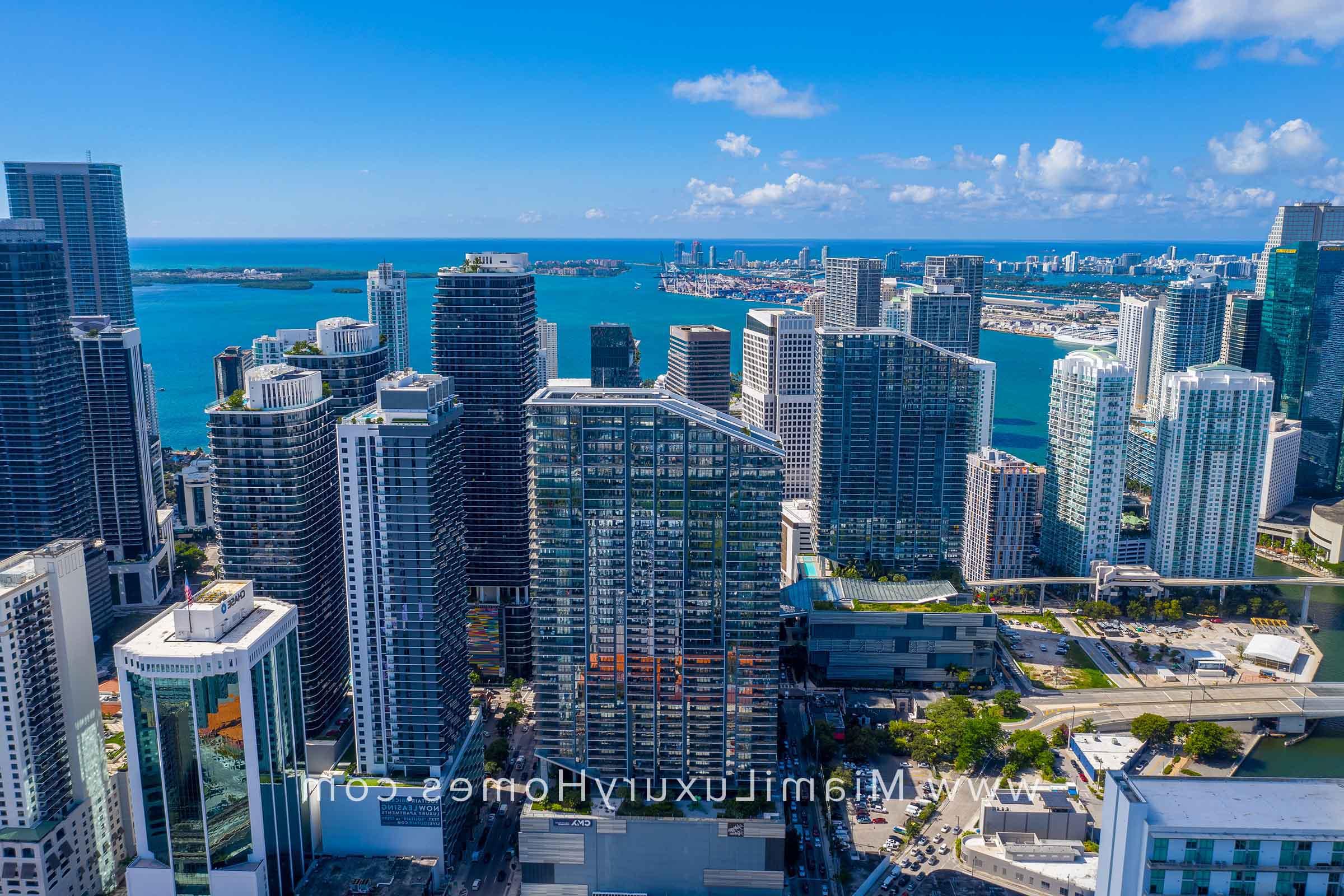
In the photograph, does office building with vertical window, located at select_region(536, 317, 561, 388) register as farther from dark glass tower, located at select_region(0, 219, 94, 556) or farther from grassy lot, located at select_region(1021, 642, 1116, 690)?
grassy lot, located at select_region(1021, 642, 1116, 690)

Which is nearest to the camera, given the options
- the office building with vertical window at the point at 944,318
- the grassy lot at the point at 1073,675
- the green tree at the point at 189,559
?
the grassy lot at the point at 1073,675

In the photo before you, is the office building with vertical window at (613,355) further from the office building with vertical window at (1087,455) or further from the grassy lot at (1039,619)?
the grassy lot at (1039,619)

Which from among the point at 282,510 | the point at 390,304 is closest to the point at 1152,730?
the point at 282,510

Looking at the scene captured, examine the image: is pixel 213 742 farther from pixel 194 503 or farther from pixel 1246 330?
pixel 1246 330

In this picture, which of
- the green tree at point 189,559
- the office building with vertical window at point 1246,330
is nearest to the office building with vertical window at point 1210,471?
the office building with vertical window at point 1246,330

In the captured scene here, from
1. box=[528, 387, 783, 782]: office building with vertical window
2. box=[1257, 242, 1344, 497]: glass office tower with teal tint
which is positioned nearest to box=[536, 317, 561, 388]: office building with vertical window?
box=[528, 387, 783, 782]: office building with vertical window

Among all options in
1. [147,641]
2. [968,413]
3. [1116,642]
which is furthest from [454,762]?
[1116,642]
